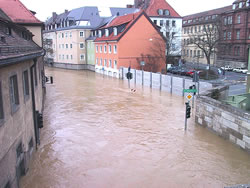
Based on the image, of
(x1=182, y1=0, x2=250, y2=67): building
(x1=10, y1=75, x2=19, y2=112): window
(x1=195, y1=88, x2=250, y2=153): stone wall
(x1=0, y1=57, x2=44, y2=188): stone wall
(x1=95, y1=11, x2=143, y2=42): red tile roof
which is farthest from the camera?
(x1=182, y1=0, x2=250, y2=67): building

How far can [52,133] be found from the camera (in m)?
15.7

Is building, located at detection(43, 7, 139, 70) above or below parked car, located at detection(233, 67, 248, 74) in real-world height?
above

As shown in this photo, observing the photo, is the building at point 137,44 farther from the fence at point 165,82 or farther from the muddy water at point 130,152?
the muddy water at point 130,152

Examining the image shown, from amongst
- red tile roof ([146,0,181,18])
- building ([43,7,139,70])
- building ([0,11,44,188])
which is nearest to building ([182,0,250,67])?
red tile roof ([146,0,181,18])

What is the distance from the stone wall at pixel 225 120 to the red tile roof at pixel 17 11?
544 inches

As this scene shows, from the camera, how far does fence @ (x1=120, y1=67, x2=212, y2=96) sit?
24291 millimetres

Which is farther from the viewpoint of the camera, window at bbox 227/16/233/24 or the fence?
window at bbox 227/16/233/24

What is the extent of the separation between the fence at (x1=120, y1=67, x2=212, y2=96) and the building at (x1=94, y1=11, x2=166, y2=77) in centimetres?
464

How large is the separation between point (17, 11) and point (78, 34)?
33.6m

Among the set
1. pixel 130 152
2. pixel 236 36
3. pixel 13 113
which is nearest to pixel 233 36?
pixel 236 36

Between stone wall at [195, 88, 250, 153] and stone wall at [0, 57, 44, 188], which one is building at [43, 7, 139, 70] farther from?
stone wall at [0, 57, 44, 188]

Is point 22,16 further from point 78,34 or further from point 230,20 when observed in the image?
point 230,20

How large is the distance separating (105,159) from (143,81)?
2100 cm

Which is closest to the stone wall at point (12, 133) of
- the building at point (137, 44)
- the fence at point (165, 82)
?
the fence at point (165, 82)
